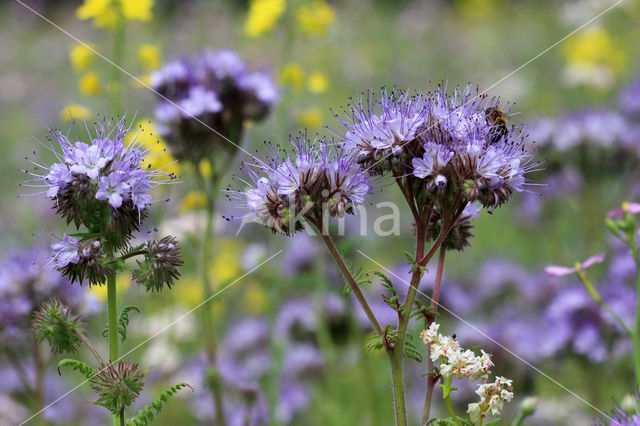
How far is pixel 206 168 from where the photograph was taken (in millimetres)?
4781

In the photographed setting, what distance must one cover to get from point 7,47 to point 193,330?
11483 millimetres

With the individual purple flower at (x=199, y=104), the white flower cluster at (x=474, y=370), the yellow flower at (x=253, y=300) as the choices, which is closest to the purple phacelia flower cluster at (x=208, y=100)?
the individual purple flower at (x=199, y=104)

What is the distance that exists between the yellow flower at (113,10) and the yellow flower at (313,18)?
1.31 meters

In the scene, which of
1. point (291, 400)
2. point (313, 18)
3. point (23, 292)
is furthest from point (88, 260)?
point (313, 18)

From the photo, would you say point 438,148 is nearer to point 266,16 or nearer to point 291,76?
point 291,76

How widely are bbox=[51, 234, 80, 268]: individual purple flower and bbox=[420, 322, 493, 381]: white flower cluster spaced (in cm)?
119

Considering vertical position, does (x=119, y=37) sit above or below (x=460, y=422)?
above

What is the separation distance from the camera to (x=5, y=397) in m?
4.60

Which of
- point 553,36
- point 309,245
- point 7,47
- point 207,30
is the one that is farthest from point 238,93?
point 7,47

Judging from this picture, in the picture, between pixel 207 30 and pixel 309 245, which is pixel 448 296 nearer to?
pixel 309 245

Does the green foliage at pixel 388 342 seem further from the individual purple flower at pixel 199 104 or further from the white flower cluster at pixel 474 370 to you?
the individual purple flower at pixel 199 104

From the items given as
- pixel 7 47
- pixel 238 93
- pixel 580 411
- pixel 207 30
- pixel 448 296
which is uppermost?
pixel 7 47

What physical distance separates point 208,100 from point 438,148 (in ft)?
7.49

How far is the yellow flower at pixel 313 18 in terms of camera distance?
17.9 feet
